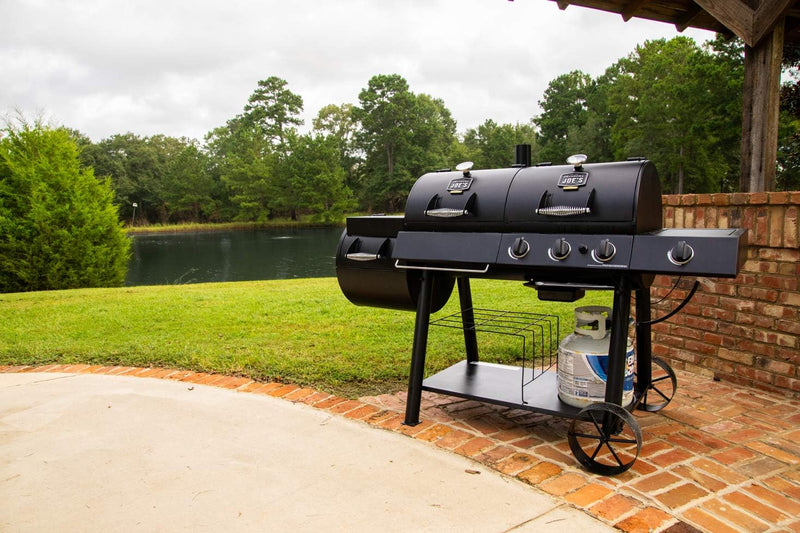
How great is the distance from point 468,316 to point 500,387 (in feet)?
1.65

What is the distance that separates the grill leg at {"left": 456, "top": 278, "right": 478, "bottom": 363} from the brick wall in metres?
1.44

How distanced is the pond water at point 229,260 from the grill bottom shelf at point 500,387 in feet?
29.7

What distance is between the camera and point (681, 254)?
1.82 m

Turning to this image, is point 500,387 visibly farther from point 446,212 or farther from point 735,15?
point 735,15

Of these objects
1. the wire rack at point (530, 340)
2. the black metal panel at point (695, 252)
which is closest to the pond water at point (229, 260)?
the wire rack at point (530, 340)

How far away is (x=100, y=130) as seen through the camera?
4769 centimetres

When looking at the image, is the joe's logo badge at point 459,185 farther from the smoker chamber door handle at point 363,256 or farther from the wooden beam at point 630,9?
the wooden beam at point 630,9

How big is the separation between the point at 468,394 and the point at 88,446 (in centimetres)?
173

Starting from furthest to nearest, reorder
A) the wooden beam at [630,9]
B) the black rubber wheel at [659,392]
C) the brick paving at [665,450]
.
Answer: the wooden beam at [630,9] → the black rubber wheel at [659,392] → the brick paving at [665,450]

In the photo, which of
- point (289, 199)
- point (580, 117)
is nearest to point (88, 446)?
point (289, 199)

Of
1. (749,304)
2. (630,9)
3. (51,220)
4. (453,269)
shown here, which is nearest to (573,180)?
(453,269)

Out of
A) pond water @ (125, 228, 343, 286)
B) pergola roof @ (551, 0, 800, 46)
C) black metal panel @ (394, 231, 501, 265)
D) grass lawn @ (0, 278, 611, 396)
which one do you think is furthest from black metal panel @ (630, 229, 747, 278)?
pond water @ (125, 228, 343, 286)

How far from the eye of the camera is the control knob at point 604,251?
1.95 meters

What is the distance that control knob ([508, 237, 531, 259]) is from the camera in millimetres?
2138
